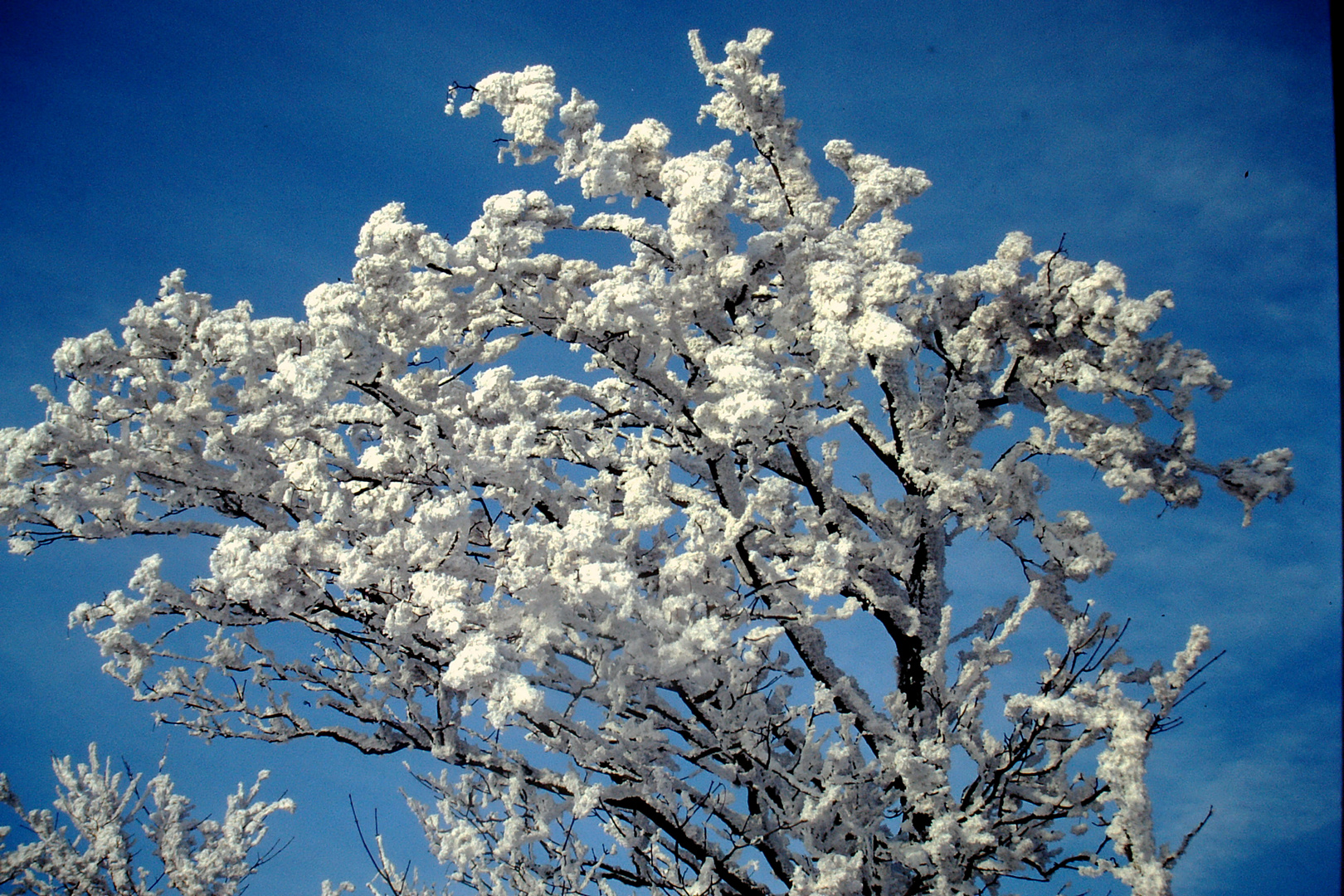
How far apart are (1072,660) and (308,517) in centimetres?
463

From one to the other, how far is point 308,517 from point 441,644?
114cm

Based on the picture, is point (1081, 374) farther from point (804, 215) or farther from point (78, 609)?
point (78, 609)

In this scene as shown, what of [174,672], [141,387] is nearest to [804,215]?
[141,387]

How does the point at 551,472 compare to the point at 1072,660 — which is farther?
the point at 551,472

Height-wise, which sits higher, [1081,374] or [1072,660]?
[1081,374]

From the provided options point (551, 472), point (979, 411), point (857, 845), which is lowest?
point (857, 845)

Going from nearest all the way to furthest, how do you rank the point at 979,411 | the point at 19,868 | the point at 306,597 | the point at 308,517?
the point at 306,597 < the point at 308,517 < the point at 979,411 < the point at 19,868

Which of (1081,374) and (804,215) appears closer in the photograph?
(1081,374)

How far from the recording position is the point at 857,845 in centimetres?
524

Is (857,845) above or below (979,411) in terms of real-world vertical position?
below

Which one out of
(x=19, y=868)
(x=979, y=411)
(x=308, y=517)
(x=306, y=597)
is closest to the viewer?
(x=306, y=597)

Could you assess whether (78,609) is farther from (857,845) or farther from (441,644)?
(857,845)

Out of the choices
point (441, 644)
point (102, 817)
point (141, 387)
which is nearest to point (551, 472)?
point (441, 644)

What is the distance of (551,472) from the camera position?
6188 millimetres
